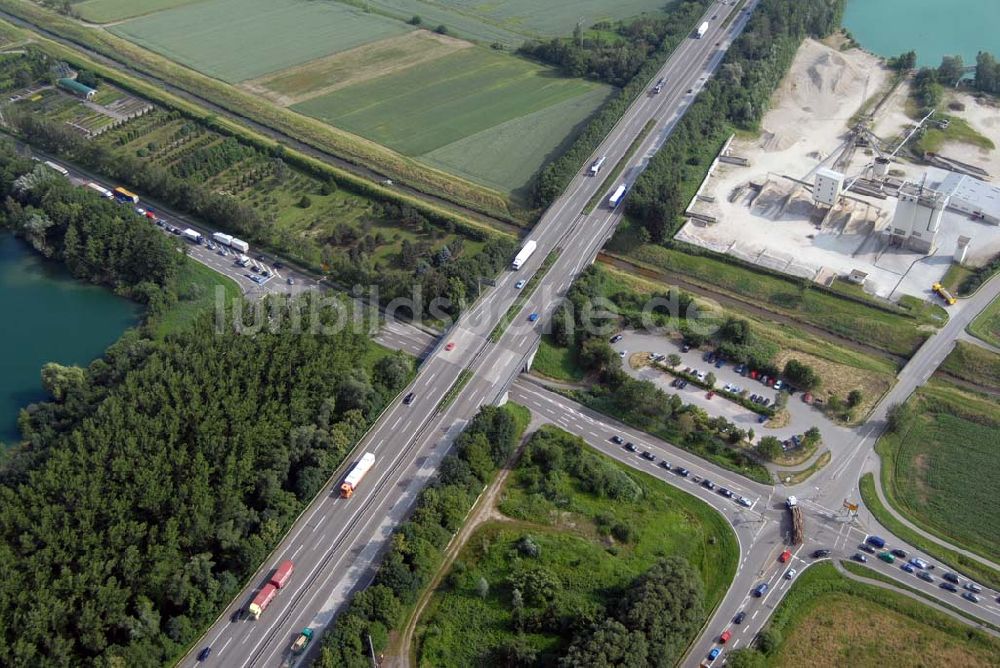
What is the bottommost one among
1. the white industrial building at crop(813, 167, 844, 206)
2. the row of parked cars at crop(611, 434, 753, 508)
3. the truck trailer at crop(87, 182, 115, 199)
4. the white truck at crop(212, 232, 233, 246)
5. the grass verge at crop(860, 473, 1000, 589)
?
the truck trailer at crop(87, 182, 115, 199)

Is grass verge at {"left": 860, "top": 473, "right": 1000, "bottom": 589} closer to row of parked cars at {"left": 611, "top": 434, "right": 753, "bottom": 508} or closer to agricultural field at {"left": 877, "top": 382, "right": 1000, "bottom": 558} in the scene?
agricultural field at {"left": 877, "top": 382, "right": 1000, "bottom": 558}

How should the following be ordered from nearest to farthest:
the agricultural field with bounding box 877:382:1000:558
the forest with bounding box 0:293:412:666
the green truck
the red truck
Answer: the forest with bounding box 0:293:412:666 → the green truck → the red truck → the agricultural field with bounding box 877:382:1000:558

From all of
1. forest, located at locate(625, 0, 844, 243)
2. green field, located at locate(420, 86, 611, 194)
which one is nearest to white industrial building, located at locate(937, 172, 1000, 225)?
forest, located at locate(625, 0, 844, 243)

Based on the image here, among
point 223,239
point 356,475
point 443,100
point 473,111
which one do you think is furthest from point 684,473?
point 443,100

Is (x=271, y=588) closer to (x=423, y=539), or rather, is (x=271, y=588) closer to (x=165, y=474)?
(x=423, y=539)

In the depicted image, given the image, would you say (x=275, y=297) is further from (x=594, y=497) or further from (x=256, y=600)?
(x=594, y=497)

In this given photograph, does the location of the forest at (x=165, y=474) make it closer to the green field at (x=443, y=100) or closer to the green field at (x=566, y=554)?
the green field at (x=566, y=554)

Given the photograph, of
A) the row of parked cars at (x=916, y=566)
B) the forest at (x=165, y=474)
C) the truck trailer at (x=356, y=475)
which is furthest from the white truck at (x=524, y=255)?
the row of parked cars at (x=916, y=566)

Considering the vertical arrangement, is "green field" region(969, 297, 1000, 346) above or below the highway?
above
